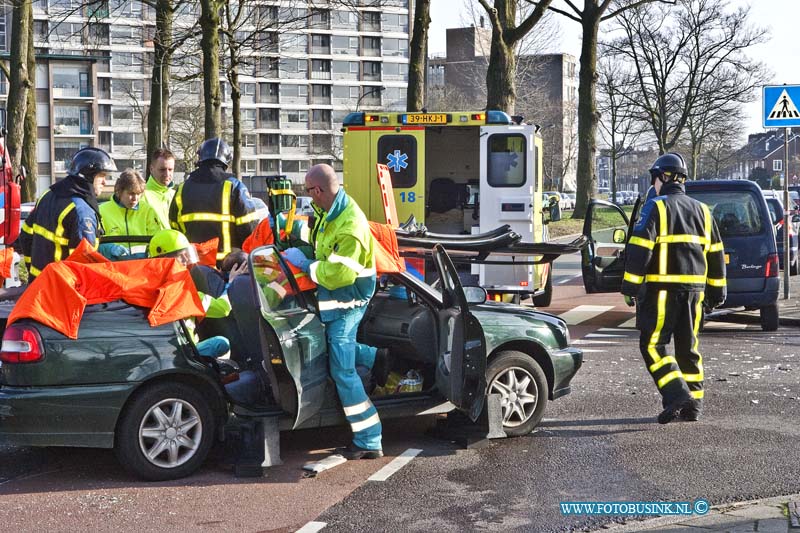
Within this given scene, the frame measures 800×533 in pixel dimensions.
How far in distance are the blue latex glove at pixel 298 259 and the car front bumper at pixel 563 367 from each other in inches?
78.8

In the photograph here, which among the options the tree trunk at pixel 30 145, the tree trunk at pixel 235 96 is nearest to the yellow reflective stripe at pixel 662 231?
the tree trunk at pixel 30 145

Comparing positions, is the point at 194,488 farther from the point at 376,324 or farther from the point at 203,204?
the point at 203,204

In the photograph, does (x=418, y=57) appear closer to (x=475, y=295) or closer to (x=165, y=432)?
(x=475, y=295)

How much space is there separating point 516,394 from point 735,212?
7.19m

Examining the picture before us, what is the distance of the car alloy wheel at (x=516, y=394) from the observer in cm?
737

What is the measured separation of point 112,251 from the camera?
8.02m

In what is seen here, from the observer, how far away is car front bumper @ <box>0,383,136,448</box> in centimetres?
601

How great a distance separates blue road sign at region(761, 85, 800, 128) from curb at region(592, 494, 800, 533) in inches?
427

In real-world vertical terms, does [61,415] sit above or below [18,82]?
below

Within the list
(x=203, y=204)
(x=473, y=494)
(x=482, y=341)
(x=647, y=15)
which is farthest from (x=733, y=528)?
(x=647, y=15)

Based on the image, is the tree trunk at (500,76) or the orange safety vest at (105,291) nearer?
the orange safety vest at (105,291)

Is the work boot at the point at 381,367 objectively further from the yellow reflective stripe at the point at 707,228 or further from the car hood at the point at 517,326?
the yellow reflective stripe at the point at 707,228

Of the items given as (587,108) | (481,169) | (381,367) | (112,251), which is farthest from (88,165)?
(587,108)

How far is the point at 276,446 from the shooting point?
6.55m
